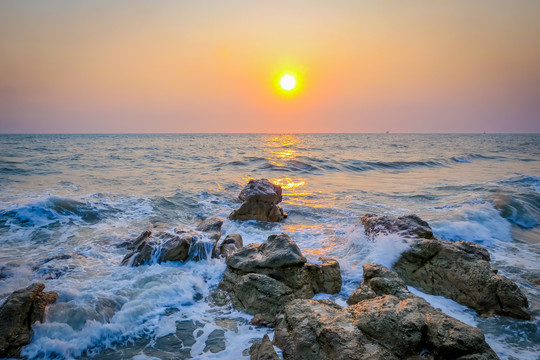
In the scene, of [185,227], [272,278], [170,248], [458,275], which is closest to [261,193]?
[185,227]

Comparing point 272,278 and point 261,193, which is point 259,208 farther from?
point 272,278

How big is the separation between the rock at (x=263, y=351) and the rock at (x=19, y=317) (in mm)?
2839

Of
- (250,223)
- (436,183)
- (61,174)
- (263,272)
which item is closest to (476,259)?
(263,272)

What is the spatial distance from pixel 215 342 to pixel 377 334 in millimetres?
2098

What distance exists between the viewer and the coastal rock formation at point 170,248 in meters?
6.27

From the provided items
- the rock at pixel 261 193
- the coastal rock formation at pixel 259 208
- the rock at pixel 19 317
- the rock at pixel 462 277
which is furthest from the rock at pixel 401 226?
the rock at pixel 19 317

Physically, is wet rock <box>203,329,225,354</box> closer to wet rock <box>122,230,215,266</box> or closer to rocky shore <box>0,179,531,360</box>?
rocky shore <box>0,179,531,360</box>

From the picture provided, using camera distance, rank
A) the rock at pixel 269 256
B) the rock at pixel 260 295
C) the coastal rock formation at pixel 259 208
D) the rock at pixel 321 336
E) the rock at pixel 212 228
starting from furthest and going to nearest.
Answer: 1. the coastal rock formation at pixel 259 208
2. the rock at pixel 212 228
3. the rock at pixel 269 256
4. the rock at pixel 260 295
5. the rock at pixel 321 336

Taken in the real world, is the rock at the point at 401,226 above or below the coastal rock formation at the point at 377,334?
above

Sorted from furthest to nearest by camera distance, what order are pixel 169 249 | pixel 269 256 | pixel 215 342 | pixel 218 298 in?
pixel 169 249
pixel 269 256
pixel 218 298
pixel 215 342

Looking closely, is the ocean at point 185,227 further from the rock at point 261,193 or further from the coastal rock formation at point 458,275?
the rock at point 261,193

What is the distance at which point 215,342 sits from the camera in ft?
13.3

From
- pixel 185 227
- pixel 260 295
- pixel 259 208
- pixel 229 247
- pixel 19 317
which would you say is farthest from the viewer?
pixel 259 208

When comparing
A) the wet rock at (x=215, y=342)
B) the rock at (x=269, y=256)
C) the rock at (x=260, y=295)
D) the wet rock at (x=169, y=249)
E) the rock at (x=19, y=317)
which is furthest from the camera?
the wet rock at (x=169, y=249)
